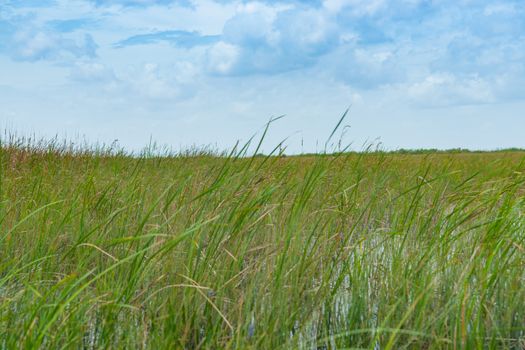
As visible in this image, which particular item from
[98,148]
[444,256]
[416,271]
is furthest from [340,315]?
[98,148]

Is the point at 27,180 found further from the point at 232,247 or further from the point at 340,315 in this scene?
the point at 340,315

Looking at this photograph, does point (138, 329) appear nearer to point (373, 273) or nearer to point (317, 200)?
point (373, 273)

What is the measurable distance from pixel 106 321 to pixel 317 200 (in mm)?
3365

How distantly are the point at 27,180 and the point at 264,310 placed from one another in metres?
4.62

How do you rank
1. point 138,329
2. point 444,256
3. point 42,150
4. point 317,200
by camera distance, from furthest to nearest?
point 42,150, point 317,200, point 444,256, point 138,329

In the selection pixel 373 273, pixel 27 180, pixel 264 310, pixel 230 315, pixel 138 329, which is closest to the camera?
pixel 138 329

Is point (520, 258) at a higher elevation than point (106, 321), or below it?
higher

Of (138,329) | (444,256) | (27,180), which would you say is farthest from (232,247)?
(27,180)

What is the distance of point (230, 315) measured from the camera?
2.30m

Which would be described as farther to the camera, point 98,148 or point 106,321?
point 98,148

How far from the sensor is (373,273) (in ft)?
8.98

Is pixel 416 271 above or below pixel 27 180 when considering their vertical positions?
below

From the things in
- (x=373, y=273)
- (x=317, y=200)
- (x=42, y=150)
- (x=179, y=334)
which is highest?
(x=42, y=150)

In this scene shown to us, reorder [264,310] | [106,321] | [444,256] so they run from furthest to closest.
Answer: [444,256], [264,310], [106,321]
